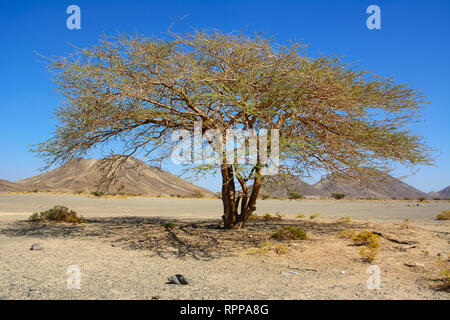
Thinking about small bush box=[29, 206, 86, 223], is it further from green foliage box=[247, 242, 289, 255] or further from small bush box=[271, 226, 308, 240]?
green foliage box=[247, 242, 289, 255]

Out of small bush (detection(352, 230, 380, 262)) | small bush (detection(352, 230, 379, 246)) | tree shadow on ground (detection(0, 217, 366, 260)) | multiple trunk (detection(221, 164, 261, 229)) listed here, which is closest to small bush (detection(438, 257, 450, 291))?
small bush (detection(352, 230, 380, 262))

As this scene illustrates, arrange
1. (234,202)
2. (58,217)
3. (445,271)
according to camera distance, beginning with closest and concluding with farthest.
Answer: (445,271) → (234,202) → (58,217)

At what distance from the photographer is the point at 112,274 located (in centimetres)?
636

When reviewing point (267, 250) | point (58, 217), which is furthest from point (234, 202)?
point (58, 217)

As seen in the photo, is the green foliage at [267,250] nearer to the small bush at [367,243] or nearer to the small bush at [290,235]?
the small bush at [290,235]

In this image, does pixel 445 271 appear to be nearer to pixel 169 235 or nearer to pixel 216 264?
pixel 216 264

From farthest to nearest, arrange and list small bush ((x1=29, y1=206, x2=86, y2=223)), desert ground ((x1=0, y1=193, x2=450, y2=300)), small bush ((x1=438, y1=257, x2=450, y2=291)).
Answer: small bush ((x1=29, y1=206, x2=86, y2=223)) < small bush ((x1=438, y1=257, x2=450, y2=291)) < desert ground ((x1=0, y1=193, x2=450, y2=300))

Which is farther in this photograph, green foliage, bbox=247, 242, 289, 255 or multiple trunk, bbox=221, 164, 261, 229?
multiple trunk, bbox=221, 164, 261, 229

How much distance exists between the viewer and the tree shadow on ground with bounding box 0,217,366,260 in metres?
8.88

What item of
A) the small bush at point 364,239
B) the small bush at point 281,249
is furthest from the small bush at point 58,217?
the small bush at point 364,239

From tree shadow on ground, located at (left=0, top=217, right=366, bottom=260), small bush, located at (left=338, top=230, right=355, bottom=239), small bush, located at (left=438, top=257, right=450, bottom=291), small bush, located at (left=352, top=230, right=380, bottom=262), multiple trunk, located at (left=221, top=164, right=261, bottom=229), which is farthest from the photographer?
multiple trunk, located at (left=221, top=164, right=261, bottom=229)

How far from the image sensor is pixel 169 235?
435 inches
